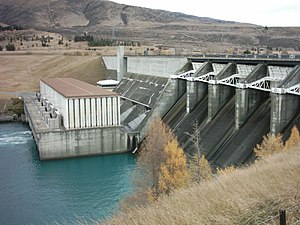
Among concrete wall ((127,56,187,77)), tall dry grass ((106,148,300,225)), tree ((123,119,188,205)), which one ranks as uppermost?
concrete wall ((127,56,187,77))

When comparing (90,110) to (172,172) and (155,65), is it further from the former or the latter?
(172,172)

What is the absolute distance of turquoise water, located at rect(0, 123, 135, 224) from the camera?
22234 millimetres

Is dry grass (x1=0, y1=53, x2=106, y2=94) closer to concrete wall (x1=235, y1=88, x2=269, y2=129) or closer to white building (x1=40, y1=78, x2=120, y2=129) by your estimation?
white building (x1=40, y1=78, x2=120, y2=129)

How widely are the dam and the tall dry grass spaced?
14.7m

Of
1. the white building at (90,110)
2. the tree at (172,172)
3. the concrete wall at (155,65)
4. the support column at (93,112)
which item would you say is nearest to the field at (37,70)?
the concrete wall at (155,65)

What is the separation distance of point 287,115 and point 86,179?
1427 centimetres

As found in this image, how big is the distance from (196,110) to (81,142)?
10.1 m

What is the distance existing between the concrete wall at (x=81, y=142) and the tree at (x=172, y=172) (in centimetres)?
1316

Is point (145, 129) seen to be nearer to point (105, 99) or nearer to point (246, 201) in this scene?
point (105, 99)

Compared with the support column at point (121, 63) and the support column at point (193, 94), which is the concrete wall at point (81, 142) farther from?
the support column at point (121, 63)

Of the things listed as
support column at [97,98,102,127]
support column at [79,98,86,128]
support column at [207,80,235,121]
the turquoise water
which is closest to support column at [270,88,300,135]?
support column at [207,80,235,121]

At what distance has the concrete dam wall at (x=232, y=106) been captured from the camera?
2298cm

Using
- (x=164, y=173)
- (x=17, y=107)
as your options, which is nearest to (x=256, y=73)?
(x=164, y=173)

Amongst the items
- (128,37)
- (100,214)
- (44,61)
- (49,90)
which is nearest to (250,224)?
(100,214)
